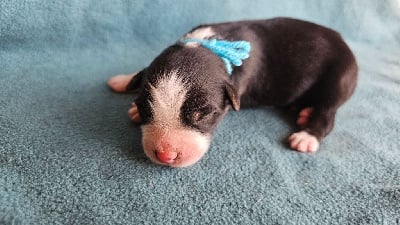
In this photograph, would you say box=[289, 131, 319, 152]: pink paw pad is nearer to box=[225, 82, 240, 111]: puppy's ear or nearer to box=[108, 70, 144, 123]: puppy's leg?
box=[225, 82, 240, 111]: puppy's ear

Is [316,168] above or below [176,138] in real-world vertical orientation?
below

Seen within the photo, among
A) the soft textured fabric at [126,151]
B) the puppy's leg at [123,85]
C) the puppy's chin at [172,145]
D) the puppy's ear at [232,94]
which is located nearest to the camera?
the soft textured fabric at [126,151]

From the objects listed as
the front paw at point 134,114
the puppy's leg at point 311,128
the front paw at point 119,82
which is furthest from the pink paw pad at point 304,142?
the front paw at point 119,82

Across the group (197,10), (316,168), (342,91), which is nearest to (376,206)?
(316,168)

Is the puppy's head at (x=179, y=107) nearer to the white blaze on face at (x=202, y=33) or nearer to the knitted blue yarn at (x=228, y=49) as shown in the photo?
the knitted blue yarn at (x=228, y=49)

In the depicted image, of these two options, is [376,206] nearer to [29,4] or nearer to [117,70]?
[117,70]

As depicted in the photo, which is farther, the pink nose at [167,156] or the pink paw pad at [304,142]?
the pink paw pad at [304,142]

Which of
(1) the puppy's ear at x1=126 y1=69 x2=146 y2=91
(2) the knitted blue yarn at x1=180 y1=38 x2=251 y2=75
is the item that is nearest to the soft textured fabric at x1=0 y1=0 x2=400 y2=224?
(1) the puppy's ear at x1=126 y1=69 x2=146 y2=91
